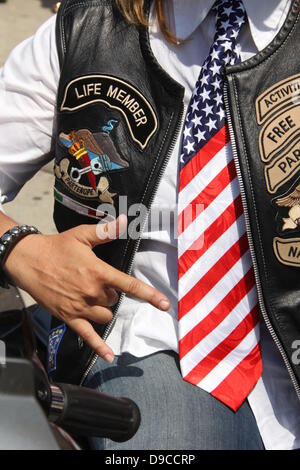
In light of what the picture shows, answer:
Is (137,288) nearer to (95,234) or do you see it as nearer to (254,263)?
(95,234)

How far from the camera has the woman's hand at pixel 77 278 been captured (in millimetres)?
1183

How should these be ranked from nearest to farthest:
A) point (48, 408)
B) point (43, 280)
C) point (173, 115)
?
1. point (48, 408)
2. point (43, 280)
3. point (173, 115)

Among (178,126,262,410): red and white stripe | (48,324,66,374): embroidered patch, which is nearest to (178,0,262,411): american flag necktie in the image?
(178,126,262,410): red and white stripe

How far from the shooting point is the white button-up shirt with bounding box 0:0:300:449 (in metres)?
1.36

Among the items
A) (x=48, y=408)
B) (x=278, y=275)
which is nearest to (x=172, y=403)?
(x=278, y=275)

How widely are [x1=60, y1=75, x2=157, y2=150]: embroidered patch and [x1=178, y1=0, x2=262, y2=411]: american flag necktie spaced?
0.27 feet

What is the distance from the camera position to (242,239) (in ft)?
4.46

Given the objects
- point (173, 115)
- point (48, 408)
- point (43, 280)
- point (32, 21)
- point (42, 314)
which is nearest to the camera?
point (48, 408)

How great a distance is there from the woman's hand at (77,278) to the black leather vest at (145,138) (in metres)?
0.19

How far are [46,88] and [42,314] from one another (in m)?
0.49

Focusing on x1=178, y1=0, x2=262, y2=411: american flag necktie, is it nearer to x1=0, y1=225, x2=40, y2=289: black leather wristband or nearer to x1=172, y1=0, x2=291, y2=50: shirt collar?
x1=172, y1=0, x2=291, y2=50: shirt collar

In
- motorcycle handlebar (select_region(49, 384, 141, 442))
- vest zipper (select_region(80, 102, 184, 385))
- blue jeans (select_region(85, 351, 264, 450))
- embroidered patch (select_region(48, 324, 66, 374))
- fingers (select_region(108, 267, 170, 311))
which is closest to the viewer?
motorcycle handlebar (select_region(49, 384, 141, 442))

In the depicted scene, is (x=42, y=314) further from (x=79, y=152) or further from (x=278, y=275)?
(x=278, y=275)

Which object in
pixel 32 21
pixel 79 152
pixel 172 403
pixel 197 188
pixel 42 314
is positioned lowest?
pixel 32 21
